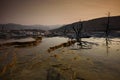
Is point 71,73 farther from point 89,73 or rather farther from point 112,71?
point 112,71

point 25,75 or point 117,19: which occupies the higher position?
point 117,19

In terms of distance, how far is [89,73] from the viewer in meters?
13.5

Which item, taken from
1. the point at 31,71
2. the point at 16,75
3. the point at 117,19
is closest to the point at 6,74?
the point at 16,75

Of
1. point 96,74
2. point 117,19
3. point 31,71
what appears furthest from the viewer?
point 117,19

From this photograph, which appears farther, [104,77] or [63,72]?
[63,72]

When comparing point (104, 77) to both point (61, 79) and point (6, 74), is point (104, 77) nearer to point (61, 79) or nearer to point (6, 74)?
point (61, 79)

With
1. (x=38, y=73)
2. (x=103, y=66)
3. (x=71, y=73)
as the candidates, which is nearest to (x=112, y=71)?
(x=103, y=66)

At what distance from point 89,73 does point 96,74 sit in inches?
25.8

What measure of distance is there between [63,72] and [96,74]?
2.95 metres

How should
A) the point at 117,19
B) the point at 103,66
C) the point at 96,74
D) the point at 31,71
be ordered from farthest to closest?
the point at 117,19, the point at 103,66, the point at 31,71, the point at 96,74

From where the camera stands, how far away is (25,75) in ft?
43.3

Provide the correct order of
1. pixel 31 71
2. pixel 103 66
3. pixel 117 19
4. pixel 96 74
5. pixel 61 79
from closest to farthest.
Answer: pixel 61 79 → pixel 96 74 → pixel 31 71 → pixel 103 66 → pixel 117 19

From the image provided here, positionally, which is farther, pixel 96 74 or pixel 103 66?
pixel 103 66

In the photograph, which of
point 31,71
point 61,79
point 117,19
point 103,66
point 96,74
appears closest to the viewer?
point 61,79
